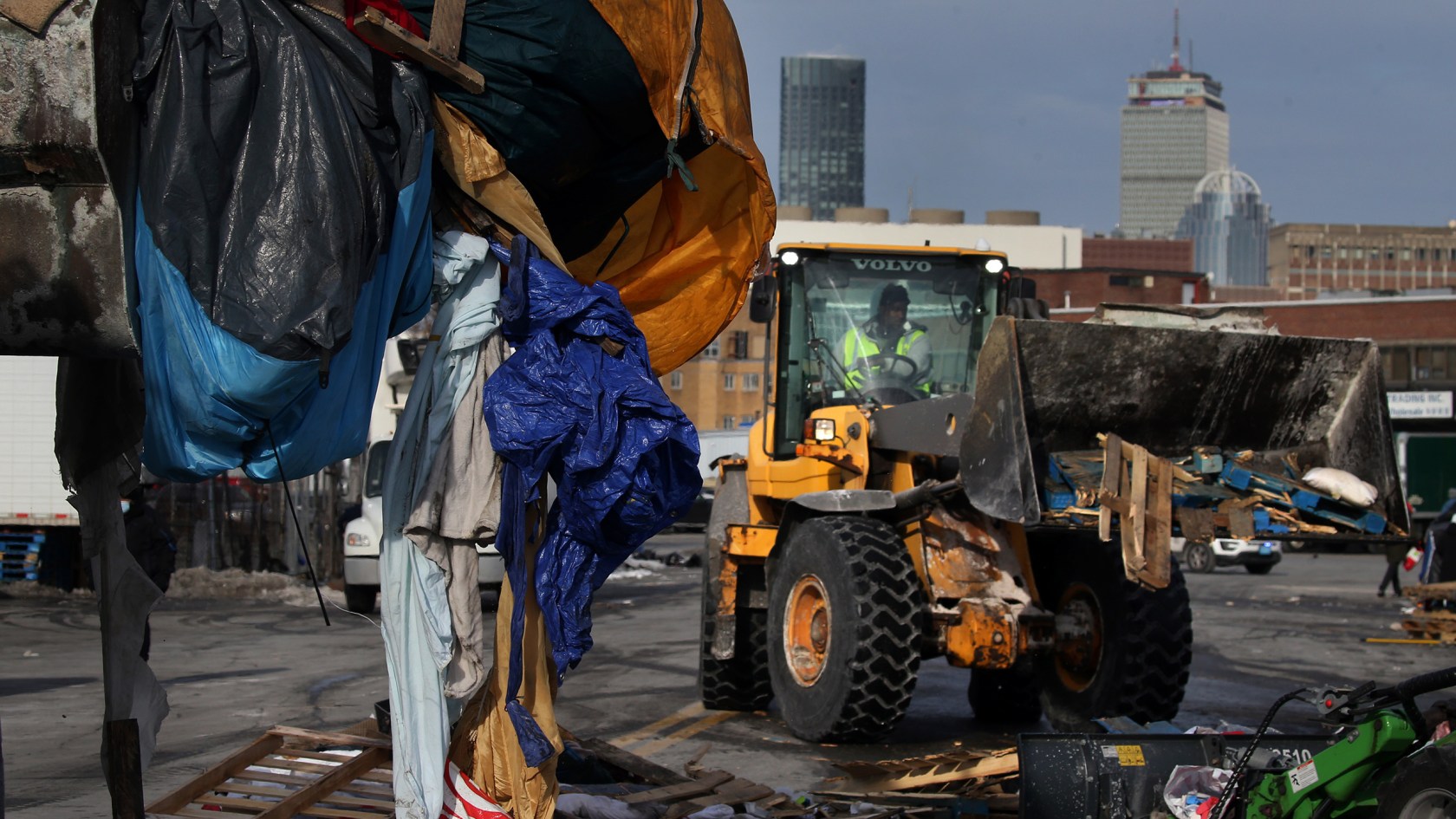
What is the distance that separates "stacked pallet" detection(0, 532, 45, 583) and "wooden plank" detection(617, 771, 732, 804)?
1739 centimetres

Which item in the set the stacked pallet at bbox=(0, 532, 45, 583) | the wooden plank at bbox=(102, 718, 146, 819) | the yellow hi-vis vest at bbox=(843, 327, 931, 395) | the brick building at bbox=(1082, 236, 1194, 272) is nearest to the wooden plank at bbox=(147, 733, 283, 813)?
the wooden plank at bbox=(102, 718, 146, 819)

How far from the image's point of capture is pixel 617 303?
445 cm

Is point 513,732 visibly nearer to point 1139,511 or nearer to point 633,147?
point 633,147

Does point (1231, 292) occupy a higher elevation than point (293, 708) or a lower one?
higher

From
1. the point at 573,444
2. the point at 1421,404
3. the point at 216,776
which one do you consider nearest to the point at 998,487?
the point at 573,444

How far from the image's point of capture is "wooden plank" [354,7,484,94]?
12.9 ft

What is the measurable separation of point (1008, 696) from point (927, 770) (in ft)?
10.9

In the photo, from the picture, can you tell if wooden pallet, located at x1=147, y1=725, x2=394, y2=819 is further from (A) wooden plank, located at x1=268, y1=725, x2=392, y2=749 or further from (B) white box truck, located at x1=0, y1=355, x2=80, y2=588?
(B) white box truck, located at x1=0, y1=355, x2=80, y2=588

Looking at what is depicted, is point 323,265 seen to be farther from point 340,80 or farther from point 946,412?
point 946,412

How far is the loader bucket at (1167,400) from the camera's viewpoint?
8.19 meters

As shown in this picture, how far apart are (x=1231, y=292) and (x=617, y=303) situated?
316 ft

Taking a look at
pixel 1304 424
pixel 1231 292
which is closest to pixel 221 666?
pixel 1304 424

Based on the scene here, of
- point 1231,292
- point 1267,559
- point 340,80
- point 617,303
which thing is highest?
point 1231,292

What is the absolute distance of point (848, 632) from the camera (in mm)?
8562
